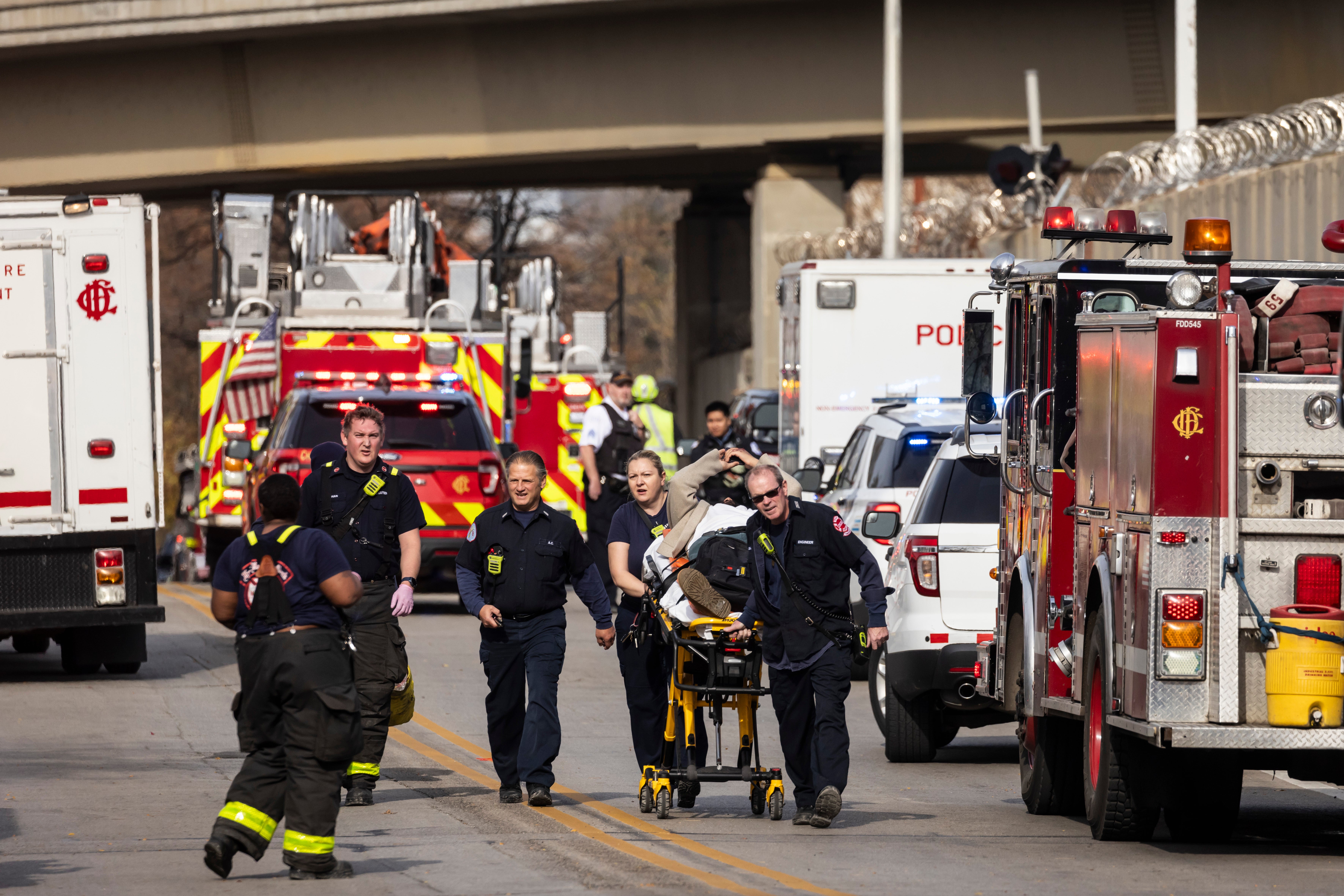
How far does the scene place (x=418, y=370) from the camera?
24.0m

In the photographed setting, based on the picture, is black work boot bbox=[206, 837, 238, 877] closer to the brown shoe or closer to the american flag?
the brown shoe

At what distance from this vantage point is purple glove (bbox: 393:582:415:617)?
11.3m

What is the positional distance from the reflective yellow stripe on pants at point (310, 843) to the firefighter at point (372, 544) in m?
2.27

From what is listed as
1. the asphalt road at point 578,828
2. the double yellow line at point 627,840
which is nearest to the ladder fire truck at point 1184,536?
the asphalt road at point 578,828

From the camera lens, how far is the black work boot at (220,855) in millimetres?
8734

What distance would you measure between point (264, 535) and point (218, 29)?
24503mm

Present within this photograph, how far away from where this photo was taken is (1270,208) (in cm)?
2098

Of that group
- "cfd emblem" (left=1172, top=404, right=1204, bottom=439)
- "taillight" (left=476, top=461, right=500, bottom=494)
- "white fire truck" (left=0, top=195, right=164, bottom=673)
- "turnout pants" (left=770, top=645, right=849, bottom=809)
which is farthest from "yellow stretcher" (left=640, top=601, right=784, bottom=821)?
"taillight" (left=476, top=461, right=500, bottom=494)

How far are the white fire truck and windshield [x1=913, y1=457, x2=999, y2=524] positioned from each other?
563cm

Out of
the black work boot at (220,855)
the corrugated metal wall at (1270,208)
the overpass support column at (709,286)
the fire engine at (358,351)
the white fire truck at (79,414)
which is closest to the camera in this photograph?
the black work boot at (220,855)

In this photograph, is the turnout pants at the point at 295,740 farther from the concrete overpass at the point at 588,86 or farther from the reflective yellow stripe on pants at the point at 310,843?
the concrete overpass at the point at 588,86

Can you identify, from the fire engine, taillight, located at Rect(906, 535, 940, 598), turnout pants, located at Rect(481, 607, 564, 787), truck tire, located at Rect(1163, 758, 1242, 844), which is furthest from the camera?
the fire engine

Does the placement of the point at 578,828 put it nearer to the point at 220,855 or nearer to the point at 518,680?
the point at 518,680

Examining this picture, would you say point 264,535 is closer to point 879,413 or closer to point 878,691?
point 878,691
